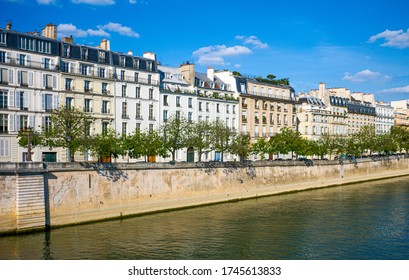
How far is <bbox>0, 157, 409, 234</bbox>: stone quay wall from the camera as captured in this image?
3225 cm

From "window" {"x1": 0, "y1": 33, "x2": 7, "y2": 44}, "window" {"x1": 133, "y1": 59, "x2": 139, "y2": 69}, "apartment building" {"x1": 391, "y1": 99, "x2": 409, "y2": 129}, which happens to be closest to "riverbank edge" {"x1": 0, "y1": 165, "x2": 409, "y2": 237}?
"window" {"x1": 133, "y1": 59, "x2": 139, "y2": 69}

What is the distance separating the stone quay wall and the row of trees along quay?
7.00 ft

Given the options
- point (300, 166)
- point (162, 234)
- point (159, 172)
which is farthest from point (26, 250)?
point (300, 166)

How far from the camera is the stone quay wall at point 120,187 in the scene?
32250mm

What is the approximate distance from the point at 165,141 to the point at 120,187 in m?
8.89

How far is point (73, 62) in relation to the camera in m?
49.9

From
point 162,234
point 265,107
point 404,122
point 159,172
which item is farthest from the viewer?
point 404,122

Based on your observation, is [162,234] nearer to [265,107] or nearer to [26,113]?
[26,113]

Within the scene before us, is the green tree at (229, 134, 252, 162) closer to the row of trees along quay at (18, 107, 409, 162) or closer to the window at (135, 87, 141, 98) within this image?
the row of trees along quay at (18, 107, 409, 162)

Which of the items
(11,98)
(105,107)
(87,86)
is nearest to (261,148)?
(105,107)

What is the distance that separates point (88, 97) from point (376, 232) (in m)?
33.0

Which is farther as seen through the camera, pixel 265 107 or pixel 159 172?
pixel 265 107

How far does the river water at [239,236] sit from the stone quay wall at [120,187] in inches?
56.2

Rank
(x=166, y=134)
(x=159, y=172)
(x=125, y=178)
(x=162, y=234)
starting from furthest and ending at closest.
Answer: (x=166, y=134), (x=159, y=172), (x=125, y=178), (x=162, y=234)
